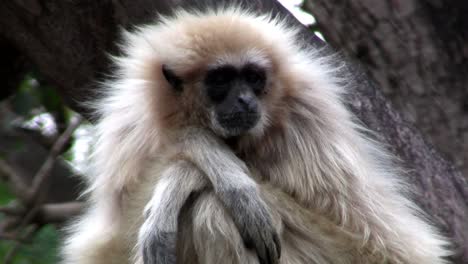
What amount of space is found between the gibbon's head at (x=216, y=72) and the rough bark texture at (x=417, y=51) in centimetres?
156

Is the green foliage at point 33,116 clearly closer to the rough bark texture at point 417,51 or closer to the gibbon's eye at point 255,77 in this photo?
the gibbon's eye at point 255,77

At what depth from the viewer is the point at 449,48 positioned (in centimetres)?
820

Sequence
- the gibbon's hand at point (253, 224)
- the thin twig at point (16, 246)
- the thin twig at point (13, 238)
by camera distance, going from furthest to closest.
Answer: the thin twig at point (13, 238)
the thin twig at point (16, 246)
the gibbon's hand at point (253, 224)

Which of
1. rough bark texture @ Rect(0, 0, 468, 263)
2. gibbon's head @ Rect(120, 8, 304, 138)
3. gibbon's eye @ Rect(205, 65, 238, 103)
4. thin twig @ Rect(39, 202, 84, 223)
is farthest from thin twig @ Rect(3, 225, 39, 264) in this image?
gibbon's eye @ Rect(205, 65, 238, 103)

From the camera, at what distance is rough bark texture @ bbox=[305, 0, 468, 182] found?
26.7ft

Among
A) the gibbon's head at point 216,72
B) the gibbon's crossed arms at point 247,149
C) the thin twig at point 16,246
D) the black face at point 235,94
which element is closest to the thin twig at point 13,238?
the thin twig at point 16,246

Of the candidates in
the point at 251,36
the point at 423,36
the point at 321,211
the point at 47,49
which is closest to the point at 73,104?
the point at 47,49

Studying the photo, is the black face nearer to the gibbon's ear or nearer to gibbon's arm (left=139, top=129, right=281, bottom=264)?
the gibbon's ear

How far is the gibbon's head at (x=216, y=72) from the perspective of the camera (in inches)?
254

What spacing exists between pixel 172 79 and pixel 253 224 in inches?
53.6

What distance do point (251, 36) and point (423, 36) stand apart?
7.25 feet

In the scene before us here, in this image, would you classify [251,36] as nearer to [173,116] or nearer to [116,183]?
[173,116]

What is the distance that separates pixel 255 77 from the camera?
661 centimetres

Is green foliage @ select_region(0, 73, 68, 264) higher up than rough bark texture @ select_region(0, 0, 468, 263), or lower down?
lower down
